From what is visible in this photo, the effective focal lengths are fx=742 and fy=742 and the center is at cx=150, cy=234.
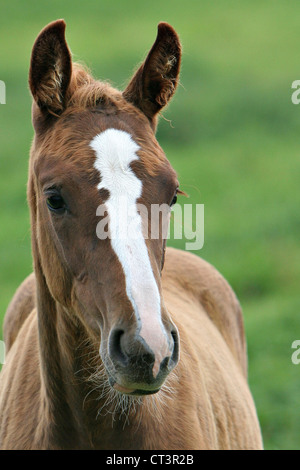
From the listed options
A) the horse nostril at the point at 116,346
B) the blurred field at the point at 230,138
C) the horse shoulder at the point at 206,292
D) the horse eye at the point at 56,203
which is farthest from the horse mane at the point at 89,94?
the horse shoulder at the point at 206,292

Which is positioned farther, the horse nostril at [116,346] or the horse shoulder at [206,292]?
the horse shoulder at [206,292]

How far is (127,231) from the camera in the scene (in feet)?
9.53

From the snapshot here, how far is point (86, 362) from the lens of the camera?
334 centimetres

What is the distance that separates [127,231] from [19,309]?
2270mm

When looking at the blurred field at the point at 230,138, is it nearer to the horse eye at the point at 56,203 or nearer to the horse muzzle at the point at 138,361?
the horse eye at the point at 56,203

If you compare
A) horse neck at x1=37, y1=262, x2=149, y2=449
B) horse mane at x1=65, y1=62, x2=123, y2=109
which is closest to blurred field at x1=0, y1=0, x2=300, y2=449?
horse neck at x1=37, y1=262, x2=149, y2=449

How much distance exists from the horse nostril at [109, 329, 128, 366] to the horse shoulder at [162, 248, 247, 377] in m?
2.15

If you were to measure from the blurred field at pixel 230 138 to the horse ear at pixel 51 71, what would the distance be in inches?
67.0

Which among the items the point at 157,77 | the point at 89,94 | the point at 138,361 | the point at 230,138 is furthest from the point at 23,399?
the point at 230,138

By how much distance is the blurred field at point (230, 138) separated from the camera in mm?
9586

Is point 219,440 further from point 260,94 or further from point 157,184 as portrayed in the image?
point 260,94

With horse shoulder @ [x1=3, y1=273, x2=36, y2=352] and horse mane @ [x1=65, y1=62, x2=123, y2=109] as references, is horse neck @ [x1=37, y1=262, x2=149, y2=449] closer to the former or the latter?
horse mane @ [x1=65, y1=62, x2=123, y2=109]

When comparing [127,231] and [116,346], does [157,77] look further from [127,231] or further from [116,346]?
[116,346]
